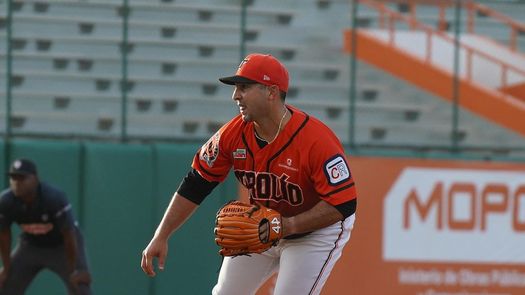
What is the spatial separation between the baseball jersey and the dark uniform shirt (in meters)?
3.10

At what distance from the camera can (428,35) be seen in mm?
12977

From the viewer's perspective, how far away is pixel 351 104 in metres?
11.1

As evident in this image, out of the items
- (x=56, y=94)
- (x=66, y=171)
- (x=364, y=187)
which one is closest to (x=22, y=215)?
(x=66, y=171)

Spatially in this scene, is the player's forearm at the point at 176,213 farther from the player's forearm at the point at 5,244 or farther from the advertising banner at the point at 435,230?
the advertising banner at the point at 435,230

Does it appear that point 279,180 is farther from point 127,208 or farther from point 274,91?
point 127,208

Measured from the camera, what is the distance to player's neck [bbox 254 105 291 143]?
5676 mm

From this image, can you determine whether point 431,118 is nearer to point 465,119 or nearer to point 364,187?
point 465,119

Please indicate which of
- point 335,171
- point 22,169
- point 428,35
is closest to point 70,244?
point 22,169

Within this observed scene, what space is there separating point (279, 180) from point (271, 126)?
0.88 ft

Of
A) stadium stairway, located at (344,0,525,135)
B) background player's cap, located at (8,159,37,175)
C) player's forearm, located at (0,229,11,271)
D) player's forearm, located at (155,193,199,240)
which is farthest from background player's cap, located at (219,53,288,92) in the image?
stadium stairway, located at (344,0,525,135)

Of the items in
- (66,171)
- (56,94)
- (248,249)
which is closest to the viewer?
(248,249)

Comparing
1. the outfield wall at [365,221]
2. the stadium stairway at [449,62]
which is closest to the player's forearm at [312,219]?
the outfield wall at [365,221]

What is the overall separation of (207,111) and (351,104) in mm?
1389

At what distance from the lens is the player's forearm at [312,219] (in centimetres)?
551
